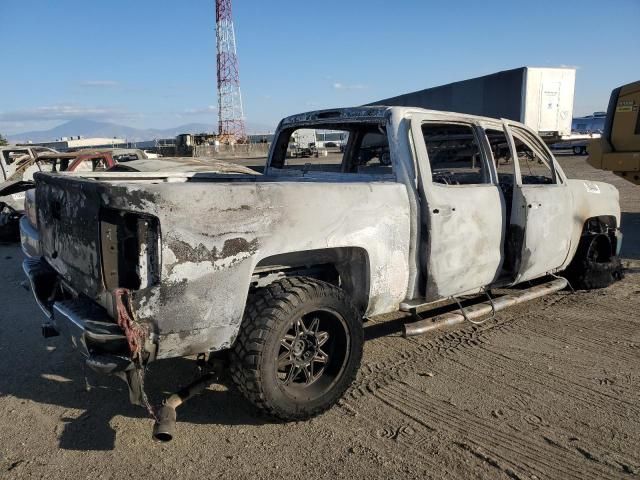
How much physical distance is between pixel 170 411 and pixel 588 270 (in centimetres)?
470

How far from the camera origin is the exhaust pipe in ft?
8.78

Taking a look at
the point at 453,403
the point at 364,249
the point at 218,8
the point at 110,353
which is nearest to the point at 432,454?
the point at 453,403

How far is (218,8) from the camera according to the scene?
7681cm

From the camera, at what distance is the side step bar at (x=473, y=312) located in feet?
12.9

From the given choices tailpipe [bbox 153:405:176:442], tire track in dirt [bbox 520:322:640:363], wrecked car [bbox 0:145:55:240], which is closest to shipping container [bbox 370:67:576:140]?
wrecked car [bbox 0:145:55:240]

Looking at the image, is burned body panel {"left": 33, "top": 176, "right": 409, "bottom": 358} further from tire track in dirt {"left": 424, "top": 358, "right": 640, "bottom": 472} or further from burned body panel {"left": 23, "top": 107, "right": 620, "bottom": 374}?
tire track in dirt {"left": 424, "top": 358, "right": 640, "bottom": 472}

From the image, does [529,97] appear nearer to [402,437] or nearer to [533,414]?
[533,414]

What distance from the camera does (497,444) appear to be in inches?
115

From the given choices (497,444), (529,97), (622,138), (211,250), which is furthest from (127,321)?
(529,97)

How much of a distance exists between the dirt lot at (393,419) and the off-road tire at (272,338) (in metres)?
0.16

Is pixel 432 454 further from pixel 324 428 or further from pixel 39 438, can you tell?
pixel 39 438

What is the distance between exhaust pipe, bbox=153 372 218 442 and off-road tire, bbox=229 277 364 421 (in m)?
0.24

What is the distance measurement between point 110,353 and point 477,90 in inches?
946

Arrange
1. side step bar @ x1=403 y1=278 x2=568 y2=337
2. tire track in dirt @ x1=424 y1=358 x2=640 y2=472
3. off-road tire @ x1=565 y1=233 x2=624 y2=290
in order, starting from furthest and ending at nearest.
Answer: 1. off-road tire @ x1=565 y1=233 x2=624 y2=290
2. side step bar @ x1=403 y1=278 x2=568 y2=337
3. tire track in dirt @ x1=424 y1=358 x2=640 y2=472
